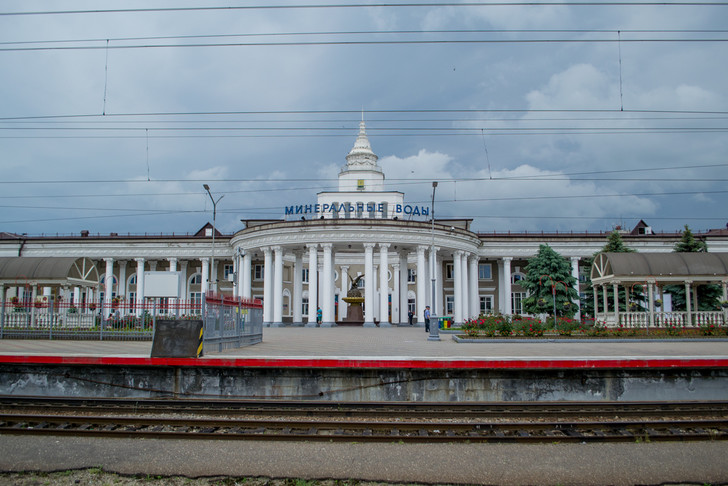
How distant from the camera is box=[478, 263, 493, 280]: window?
67875 millimetres

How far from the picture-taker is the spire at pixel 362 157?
223ft

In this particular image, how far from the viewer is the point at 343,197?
210 ft

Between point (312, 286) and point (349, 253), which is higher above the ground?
point (349, 253)

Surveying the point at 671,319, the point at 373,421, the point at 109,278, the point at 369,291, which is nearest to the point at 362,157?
the point at 369,291

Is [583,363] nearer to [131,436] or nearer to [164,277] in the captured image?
[131,436]

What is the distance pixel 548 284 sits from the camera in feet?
162

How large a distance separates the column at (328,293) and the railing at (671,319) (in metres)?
23.2

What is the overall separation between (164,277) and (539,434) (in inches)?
609

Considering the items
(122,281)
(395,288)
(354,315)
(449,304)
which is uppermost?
(122,281)

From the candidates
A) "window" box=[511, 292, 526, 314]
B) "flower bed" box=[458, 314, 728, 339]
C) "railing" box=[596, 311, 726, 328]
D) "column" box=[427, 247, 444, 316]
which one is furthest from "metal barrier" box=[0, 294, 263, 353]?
"window" box=[511, 292, 526, 314]

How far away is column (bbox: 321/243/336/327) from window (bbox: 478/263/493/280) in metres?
24.2

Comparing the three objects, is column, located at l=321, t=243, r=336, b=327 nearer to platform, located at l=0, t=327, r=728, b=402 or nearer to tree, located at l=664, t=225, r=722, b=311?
tree, located at l=664, t=225, r=722, b=311

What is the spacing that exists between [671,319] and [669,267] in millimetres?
3403

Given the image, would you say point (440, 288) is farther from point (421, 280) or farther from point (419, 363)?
point (419, 363)
